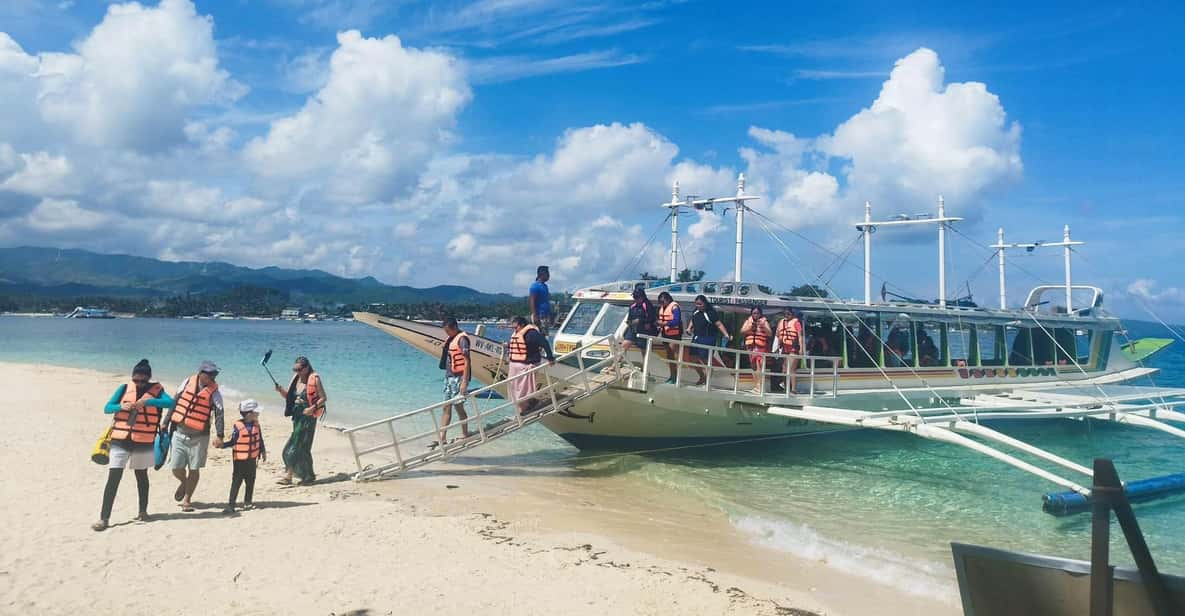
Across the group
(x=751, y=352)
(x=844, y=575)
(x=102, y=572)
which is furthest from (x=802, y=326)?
(x=102, y=572)

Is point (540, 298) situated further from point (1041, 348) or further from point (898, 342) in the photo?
point (1041, 348)

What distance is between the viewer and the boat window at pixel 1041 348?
20.8 m

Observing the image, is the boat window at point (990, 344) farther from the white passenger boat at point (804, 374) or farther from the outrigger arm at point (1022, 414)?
the outrigger arm at point (1022, 414)

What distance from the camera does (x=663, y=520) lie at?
1034cm

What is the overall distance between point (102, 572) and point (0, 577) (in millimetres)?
797

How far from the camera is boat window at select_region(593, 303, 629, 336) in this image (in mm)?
14109

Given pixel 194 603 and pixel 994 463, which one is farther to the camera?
pixel 994 463

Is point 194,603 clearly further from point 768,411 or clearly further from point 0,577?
point 768,411

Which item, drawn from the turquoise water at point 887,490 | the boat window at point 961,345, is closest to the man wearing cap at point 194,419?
the turquoise water at point 887,490

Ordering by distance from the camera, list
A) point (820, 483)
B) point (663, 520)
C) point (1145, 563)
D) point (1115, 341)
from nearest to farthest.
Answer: point (1145, 563) → point (663, 520) → point (820, 483) → point (1115, 341)

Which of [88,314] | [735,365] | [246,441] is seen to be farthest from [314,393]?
[88,314]

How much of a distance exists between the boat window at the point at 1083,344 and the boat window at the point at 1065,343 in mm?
234

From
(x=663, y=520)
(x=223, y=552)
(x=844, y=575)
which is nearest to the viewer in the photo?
(x=223, y=552)

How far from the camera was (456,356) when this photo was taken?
12.6m
